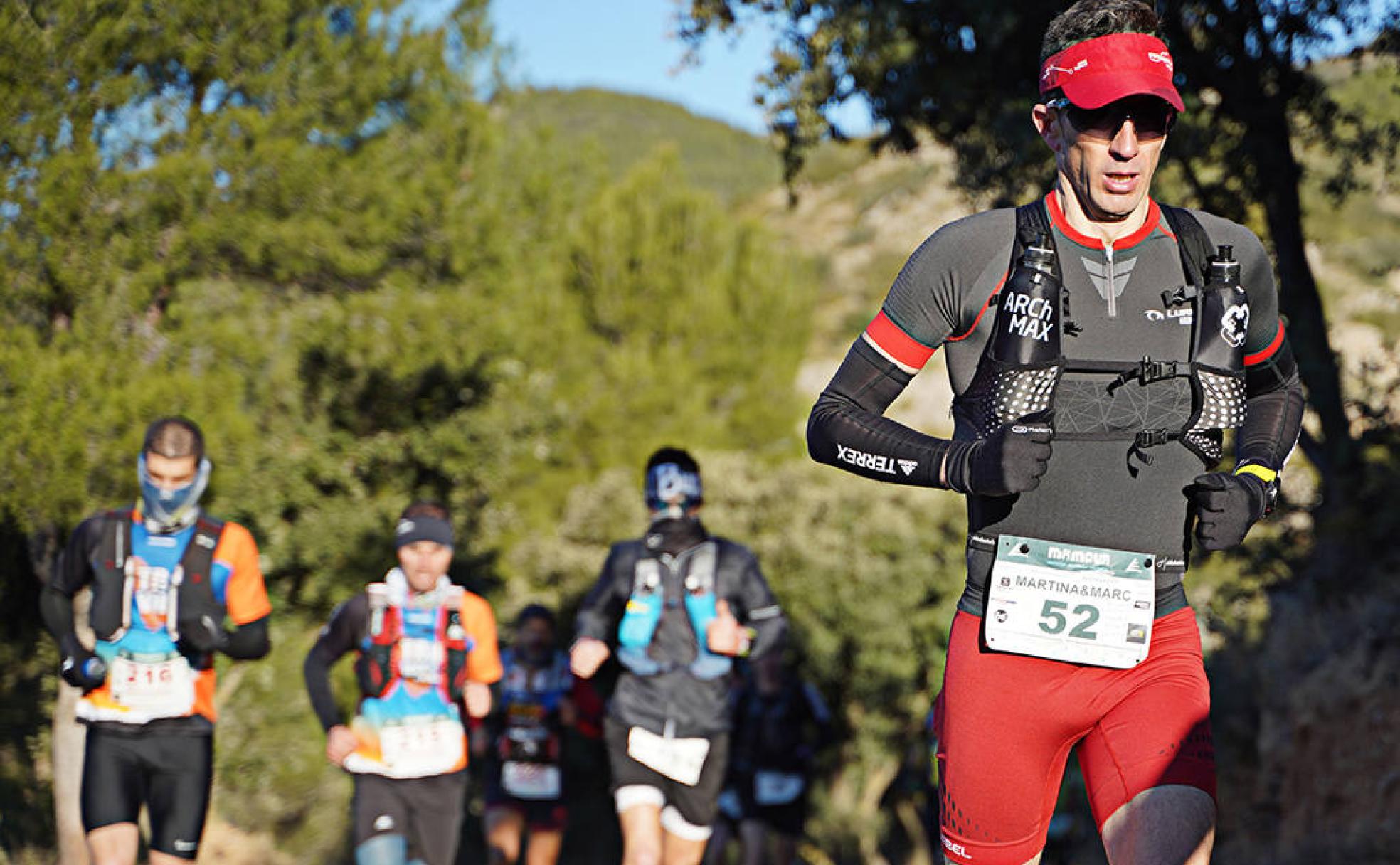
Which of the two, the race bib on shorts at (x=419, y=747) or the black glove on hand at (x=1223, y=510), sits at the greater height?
the black glove on hand at (x=1223, y=510)

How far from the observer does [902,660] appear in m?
22.0

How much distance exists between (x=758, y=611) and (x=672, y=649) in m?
0.49

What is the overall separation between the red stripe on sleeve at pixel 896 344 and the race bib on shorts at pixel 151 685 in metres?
3.95

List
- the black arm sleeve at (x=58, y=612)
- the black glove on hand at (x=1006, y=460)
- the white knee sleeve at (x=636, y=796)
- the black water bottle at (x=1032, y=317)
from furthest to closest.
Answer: the white knee sleeve at (x=636, y=796)
the black arm sleeve at (x=58, y=612)
the black water bottle at (x=1032, y=317)
the black glove on hand at (x=1006, y=460)

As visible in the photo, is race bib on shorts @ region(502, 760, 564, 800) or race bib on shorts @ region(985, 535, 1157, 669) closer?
race bib on shorts @ region(985, 535, 1157, 669)

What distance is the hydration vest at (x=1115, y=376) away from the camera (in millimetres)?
2857

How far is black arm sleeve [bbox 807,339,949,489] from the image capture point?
293cm

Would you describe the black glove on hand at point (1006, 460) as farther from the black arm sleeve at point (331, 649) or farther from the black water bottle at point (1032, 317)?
the black arm sleeve at point (331, 649)

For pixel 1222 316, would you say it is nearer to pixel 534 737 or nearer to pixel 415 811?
pixel 415 811

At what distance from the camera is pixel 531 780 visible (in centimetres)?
914

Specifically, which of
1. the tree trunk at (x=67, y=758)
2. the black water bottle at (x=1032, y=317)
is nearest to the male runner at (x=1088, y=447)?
the black water bottle at (x=1032, y=317)

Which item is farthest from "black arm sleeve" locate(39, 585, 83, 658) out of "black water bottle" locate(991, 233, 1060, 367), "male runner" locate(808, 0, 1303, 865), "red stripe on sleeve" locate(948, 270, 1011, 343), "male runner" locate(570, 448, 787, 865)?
"black water bottle" locate(991, 233, 1060, 367)

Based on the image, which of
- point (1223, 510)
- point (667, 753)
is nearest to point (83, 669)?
point (667, 753)

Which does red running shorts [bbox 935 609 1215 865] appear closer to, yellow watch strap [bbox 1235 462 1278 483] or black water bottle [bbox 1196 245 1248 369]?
yellow watch strap [bbox 1235 462 1278 483]
